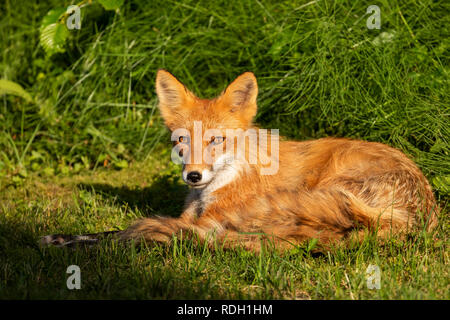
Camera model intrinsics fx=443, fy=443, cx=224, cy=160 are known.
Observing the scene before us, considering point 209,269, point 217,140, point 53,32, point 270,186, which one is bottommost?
point 209,269

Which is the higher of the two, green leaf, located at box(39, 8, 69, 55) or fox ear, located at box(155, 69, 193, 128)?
green leaf, located at box(39, 8, 69, 55)

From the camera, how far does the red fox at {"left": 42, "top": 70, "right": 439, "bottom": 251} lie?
3.01 meters

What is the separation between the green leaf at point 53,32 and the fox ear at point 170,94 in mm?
2148

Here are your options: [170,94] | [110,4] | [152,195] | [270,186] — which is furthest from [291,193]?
[110,4]

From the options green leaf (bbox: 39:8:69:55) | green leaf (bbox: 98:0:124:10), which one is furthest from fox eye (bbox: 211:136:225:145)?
green leaf (bbox: 39:8:69:55)

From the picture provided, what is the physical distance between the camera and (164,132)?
5652 mm

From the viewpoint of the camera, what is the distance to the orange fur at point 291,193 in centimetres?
300

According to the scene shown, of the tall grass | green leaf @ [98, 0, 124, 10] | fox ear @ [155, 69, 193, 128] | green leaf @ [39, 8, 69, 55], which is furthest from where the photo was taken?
green leaf @ [39, 8, 69, 55]

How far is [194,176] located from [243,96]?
851 millimetres

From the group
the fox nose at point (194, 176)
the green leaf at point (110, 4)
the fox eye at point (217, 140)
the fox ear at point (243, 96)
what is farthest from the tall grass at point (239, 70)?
the fox nose at point (194, 176)

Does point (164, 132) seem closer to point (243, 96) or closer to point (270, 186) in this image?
point (243, 96)

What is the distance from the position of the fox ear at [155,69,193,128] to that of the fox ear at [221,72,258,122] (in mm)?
349

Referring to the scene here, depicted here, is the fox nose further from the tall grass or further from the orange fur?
the tall grass

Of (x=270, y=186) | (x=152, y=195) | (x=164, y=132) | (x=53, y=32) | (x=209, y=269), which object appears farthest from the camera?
(x=164, y=132)
